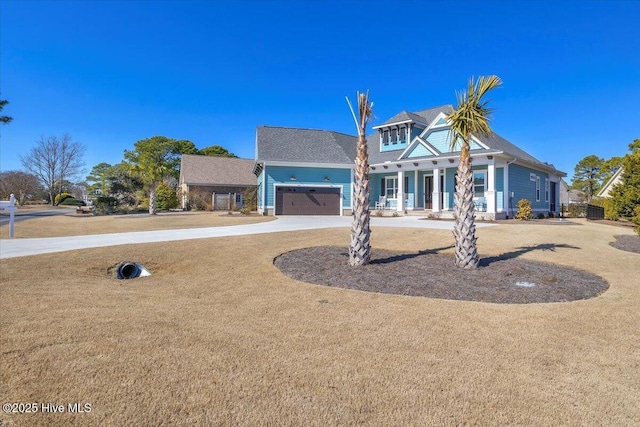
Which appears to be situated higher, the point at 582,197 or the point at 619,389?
the point at 582,197

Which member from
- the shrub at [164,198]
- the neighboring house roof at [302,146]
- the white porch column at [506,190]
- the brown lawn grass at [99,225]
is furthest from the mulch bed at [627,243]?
the shrub at [164,198]

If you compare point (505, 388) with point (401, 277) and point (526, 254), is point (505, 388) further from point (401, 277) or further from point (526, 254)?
point (526, 254)

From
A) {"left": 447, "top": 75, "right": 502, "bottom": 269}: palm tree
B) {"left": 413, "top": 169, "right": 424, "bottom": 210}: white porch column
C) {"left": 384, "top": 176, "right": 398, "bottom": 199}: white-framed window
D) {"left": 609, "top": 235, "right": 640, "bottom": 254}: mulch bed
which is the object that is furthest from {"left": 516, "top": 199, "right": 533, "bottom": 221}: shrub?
{"left": 447, "top": 75, "right": 502, "bottom": 269}: palm tree

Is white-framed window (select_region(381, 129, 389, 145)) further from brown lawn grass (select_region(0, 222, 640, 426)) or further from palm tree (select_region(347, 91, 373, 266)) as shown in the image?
brown lawn grass (select_region(0, 222, 640, 426))

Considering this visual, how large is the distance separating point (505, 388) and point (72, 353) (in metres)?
3.88

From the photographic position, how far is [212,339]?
141 inches

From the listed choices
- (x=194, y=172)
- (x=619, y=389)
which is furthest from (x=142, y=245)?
(x=194, y=172)

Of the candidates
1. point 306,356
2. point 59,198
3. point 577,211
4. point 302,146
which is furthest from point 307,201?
point 59,198

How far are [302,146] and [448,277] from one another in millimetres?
21858

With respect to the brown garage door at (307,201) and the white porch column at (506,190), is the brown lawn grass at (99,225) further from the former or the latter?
the white porch column at (506,190)

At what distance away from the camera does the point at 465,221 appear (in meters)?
7.48

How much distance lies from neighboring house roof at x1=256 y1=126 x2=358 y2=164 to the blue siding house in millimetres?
78

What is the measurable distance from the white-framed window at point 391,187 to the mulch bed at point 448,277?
55.9 ft

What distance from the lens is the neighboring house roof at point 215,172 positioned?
36.9 metres
